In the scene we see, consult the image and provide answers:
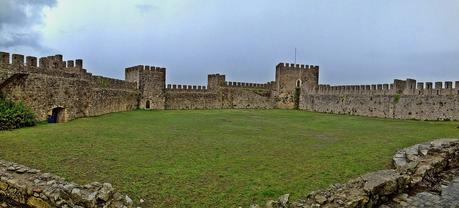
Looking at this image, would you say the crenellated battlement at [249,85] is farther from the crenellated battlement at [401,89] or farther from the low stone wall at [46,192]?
the low stone wall at [46,192]

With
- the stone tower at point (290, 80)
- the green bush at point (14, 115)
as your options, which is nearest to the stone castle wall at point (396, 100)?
the stone tower at point (290, 80)

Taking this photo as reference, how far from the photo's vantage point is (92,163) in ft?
36.0

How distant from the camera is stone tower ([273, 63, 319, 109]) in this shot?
46781mm

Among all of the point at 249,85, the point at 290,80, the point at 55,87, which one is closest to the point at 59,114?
the point at 55,87

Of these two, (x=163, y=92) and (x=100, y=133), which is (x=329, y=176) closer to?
(x=100, y=133)

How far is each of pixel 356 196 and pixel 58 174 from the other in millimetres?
→ 7729

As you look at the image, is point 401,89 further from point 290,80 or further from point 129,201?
point 129,201

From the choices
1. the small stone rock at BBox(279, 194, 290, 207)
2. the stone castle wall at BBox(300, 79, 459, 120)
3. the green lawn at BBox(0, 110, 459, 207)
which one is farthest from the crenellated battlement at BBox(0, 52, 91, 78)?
the stone castle wall at BBox(300, 79, 459, 120)

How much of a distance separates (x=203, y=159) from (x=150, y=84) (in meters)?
28.4

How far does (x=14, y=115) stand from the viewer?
1834 centimetres

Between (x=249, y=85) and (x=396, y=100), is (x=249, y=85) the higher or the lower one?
the higher one

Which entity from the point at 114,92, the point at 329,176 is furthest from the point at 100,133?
the point at 114,92

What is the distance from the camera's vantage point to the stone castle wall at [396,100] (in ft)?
87.3

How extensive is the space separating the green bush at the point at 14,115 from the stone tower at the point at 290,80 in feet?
107
